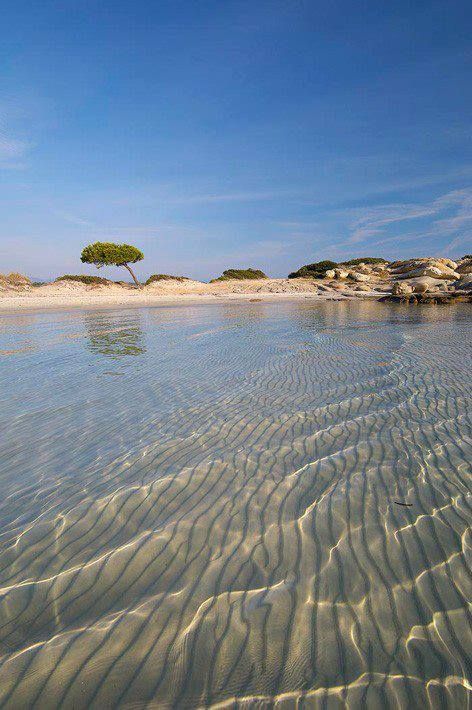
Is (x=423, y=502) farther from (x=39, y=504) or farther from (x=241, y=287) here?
(x=241, y=287)

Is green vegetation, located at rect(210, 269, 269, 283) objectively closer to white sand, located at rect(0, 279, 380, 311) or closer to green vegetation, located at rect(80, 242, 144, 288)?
white sand, located at rect(0, 279, 380, 311)

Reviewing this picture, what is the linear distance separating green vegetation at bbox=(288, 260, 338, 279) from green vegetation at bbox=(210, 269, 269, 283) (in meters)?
6.88

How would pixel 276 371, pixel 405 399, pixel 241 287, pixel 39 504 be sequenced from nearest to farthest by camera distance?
pixel 39 504, pixel 405 399, pixel 276 371, pixel 241 287

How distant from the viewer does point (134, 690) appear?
1.93m

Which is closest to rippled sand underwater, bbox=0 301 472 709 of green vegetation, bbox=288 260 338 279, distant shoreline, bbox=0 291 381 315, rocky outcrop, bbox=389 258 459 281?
distant shoreline, bbox=0 291 381 315

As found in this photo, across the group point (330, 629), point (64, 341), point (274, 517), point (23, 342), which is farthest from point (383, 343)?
point (23, 342)

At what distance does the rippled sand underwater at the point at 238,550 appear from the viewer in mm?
1980

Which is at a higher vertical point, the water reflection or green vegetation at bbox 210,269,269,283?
green vegetation at bbox 210,269,269,283

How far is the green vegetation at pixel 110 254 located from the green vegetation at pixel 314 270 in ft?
87.5

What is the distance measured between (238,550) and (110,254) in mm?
55366

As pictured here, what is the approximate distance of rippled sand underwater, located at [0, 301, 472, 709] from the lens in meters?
1.98

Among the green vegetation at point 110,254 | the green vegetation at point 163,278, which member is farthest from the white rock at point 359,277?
the green vegetation at point 110,254

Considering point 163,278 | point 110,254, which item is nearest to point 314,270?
point 163,278

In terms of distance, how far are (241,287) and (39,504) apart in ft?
165
